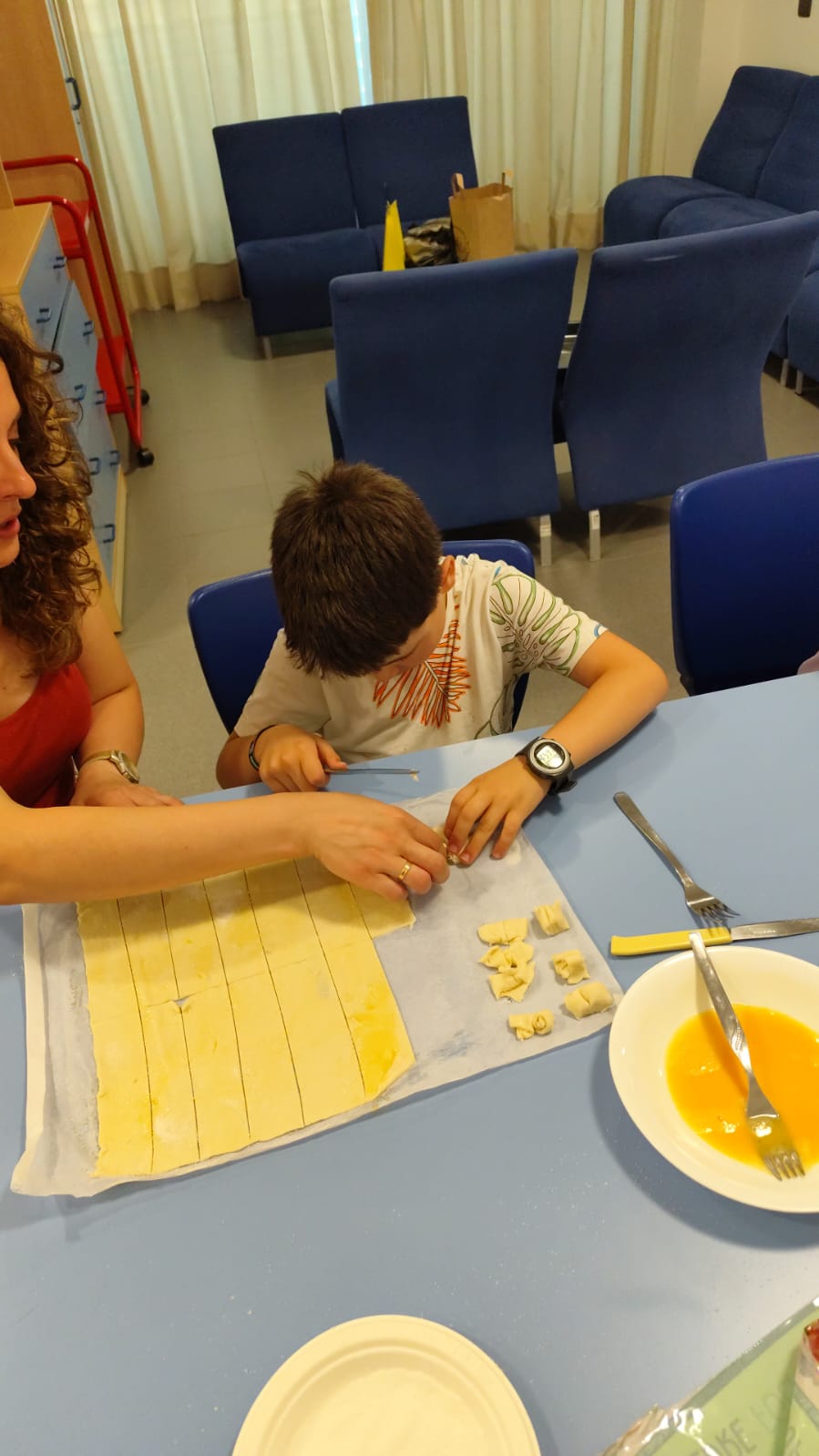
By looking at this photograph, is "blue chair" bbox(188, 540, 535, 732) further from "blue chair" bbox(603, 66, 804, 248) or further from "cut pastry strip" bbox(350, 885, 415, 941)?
"blue chair" bbox(603, 66, 804, 248)

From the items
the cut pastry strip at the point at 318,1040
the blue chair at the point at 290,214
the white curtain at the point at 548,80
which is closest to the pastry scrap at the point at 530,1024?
the cut pastry strip at the point at 318,1040

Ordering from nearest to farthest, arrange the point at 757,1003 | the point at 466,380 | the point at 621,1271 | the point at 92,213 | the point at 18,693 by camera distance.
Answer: the point at 621,1271 < the point at 757,1003 < the point at 18,693 < the point at 466,380 < the point at 92,213

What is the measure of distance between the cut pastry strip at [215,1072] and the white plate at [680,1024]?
27 cm

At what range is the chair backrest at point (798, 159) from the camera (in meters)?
3.91

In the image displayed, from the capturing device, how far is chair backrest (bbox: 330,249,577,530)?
2.13 m

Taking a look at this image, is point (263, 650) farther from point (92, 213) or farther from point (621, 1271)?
point (92, 213)

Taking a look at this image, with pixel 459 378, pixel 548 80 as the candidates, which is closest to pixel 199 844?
pixel 459 378

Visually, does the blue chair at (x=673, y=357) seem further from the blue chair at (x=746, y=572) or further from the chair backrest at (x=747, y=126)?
the chair backrest at (x=747, y=126)

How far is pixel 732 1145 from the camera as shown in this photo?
626mm

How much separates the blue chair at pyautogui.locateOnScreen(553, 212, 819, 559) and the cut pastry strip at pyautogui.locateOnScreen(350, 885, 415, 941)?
5.97 ft

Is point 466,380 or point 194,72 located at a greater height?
point 194,72

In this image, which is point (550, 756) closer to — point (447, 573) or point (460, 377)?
point (447, 573)

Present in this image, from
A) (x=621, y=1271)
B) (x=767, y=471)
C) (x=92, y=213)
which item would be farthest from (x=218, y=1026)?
(x=92, y=213)

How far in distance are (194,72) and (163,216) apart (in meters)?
0.62
